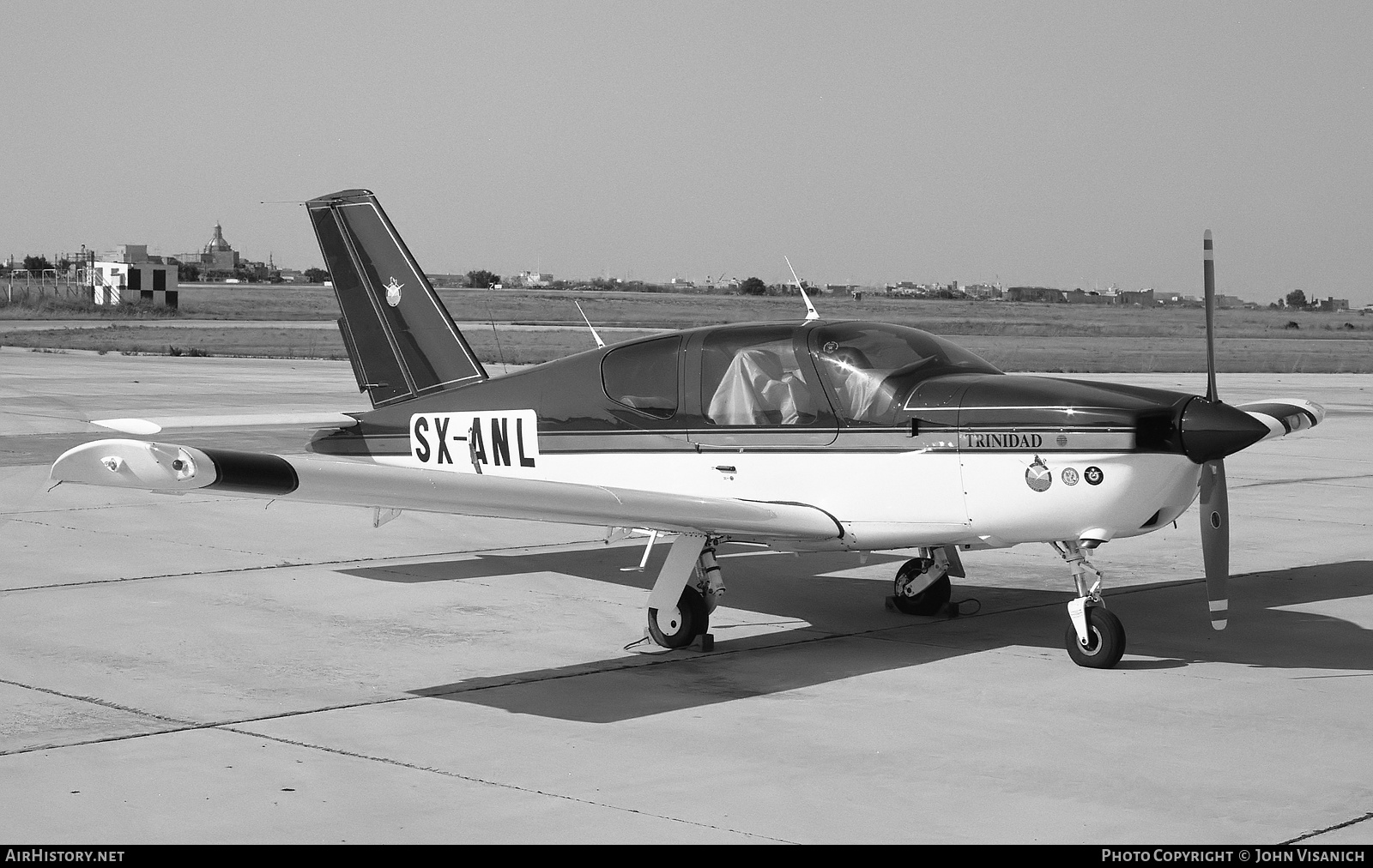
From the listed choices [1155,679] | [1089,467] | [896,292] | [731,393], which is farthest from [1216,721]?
[896,292]

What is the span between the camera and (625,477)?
9.30 m

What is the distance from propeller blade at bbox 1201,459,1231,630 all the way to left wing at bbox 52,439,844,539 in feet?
6.70

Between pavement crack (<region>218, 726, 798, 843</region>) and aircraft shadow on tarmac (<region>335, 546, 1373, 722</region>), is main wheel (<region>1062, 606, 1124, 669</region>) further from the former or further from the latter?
pavement crack (<region>218, 726, 798, 843</region>)

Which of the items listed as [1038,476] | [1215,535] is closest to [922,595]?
[1038,476]

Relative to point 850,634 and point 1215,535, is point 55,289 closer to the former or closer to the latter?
point 850,634

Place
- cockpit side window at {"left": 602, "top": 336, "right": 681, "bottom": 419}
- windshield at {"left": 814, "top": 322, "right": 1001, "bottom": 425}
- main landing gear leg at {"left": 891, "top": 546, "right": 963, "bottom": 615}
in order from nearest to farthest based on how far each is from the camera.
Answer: windshield at {"left": 814, "top": 322, "right": 1001, "bottom": 425} → cockpit side window at {"left": 602, "top": 336, "right": 681, "bottom": 419} → main landing gear leg at {"left": 891, "top": 546, "right": 963, "bottom": 615}

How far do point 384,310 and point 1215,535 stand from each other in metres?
6.43

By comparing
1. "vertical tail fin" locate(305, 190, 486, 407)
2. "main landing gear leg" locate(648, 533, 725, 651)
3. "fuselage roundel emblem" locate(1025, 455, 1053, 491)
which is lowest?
"main landing gear leg" locate(648, 533, 725, 651)

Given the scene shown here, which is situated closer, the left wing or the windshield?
the left wing

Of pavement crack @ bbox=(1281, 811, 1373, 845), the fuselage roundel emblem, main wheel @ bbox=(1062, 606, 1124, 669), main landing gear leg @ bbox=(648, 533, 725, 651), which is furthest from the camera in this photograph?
main landing gear leg @ bbox=(648, 533, 725, 651)

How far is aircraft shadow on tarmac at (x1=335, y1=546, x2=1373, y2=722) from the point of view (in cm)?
765

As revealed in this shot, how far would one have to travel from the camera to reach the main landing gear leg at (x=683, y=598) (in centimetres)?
851

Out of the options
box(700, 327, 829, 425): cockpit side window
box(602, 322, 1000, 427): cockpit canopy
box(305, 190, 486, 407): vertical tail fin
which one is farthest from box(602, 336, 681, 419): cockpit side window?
box(305, 190, 486, 407): vertical tail fin

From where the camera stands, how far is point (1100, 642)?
26.5 ft
